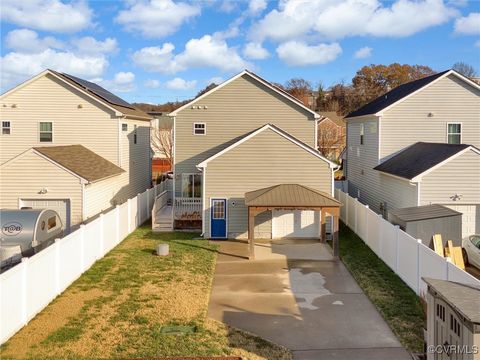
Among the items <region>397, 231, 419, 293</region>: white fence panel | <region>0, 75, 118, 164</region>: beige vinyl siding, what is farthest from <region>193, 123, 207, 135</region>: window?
<region>397, 231, 419, 293</region>: white fence panel

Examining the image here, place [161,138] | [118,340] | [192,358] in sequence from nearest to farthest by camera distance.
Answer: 1. [192,358]
2. [118,340]
3. [161,138]

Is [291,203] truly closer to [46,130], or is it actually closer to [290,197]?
[290,197]

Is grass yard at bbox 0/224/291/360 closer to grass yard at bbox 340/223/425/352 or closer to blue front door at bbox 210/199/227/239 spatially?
grass yard at bbox 340/223/425/352

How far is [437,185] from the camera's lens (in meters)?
18.5

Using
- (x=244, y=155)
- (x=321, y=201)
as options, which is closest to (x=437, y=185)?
(x=321, y=201)

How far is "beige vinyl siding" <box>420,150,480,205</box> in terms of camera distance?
18328 millimetres

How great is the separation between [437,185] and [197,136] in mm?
12202

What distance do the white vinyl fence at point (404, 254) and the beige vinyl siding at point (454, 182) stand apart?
256 cm

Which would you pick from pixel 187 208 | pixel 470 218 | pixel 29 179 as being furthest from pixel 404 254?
pixel 29 179

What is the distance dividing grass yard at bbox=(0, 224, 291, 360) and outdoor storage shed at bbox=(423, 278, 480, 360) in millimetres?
2841

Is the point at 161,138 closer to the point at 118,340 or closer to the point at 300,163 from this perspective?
the point at 300,163

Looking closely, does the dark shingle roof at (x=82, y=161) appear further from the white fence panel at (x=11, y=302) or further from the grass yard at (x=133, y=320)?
the white fence panel at (x=11, y=302)

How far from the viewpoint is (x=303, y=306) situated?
12.3 metres

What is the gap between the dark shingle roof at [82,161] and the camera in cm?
2009
